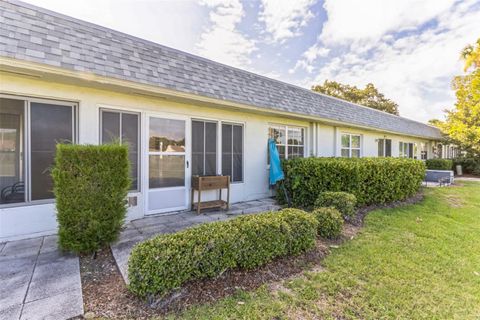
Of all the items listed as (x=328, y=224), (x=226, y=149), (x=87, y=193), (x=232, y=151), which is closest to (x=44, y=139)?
(x=87, y=193)

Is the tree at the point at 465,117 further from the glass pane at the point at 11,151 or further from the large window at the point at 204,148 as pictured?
the glass pane at the point at 11,151

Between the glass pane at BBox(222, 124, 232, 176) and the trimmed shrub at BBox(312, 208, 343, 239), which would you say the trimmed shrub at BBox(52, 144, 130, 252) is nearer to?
the glass pane at BBox(222, 124, 232, 176)

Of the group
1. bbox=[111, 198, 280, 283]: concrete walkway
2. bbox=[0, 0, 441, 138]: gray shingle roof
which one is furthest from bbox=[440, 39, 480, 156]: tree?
bbox=[111, 198, 280, 283]: concrete walkway

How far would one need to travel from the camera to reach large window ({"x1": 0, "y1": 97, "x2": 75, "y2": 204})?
386cm

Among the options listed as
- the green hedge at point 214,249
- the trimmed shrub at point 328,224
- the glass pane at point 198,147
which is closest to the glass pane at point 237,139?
the glass pane at point 198,147

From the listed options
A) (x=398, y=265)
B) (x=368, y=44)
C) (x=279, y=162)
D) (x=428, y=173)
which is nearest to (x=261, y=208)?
(x=279, y=162)

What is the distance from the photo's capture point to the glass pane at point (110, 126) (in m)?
4.72

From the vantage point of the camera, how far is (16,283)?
2660mm

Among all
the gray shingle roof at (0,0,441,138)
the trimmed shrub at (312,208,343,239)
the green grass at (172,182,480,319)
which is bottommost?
the green grass at (172,182,480,319)

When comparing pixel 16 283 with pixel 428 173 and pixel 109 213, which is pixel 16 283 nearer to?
pixel 109 213

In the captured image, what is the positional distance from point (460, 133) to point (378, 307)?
1767 centimetres

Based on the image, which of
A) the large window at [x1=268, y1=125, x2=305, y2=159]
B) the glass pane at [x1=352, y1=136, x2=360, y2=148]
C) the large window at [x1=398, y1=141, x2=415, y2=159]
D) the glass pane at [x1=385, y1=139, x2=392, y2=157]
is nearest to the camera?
the large window at [x1=268, y1=125, x2=305, y2=159]

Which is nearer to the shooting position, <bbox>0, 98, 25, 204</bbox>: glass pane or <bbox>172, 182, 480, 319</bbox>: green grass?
<bbox>172, 182, 480, 319</bbox>: green grass

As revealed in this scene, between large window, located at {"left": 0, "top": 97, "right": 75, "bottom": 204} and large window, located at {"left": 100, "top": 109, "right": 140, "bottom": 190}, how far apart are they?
725 millimetres
